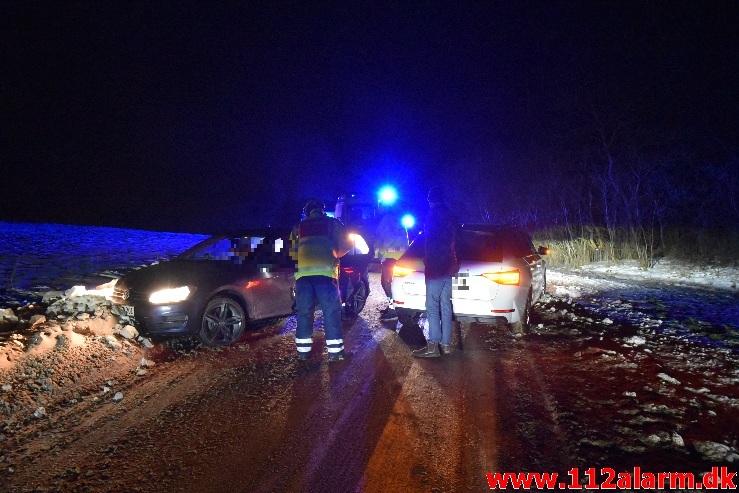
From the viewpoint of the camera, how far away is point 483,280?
5344 millimetres

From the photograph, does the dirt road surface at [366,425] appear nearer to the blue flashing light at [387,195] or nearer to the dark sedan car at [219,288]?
the dark sedan car at [219,288]

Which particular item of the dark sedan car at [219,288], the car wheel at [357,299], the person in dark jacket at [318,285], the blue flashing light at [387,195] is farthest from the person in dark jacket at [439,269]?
the blue flashing light at [387,195]

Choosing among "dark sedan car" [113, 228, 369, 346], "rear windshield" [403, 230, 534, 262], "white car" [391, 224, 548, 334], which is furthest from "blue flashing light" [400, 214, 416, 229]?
"rear windshield" [403, 230, 534, 262]

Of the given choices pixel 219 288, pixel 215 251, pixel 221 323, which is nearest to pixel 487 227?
pixel 219 288

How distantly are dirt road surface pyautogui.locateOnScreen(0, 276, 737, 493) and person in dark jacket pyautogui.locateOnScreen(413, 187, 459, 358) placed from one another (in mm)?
311

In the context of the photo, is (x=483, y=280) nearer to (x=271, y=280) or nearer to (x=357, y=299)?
(x=357, y=299)

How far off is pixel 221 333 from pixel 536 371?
3985 millimetres

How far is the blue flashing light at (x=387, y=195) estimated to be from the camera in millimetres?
12945

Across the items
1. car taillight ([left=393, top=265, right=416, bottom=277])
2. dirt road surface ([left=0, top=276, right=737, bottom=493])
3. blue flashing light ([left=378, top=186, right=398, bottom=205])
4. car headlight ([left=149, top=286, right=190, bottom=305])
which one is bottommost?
dirt road surface ([left=0, top=276, right=737, bottom=493])

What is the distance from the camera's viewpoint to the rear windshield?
5.54 metres

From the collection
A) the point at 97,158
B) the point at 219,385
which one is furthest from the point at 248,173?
the point at 219,385

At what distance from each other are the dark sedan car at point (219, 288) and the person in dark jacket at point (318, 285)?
1235mm

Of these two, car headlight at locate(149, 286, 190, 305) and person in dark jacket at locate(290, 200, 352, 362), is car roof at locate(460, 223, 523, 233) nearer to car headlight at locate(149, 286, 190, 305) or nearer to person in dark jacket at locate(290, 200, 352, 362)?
person in dark jacket at locate(290, 200, 352, 362)

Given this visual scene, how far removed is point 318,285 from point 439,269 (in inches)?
56.8
